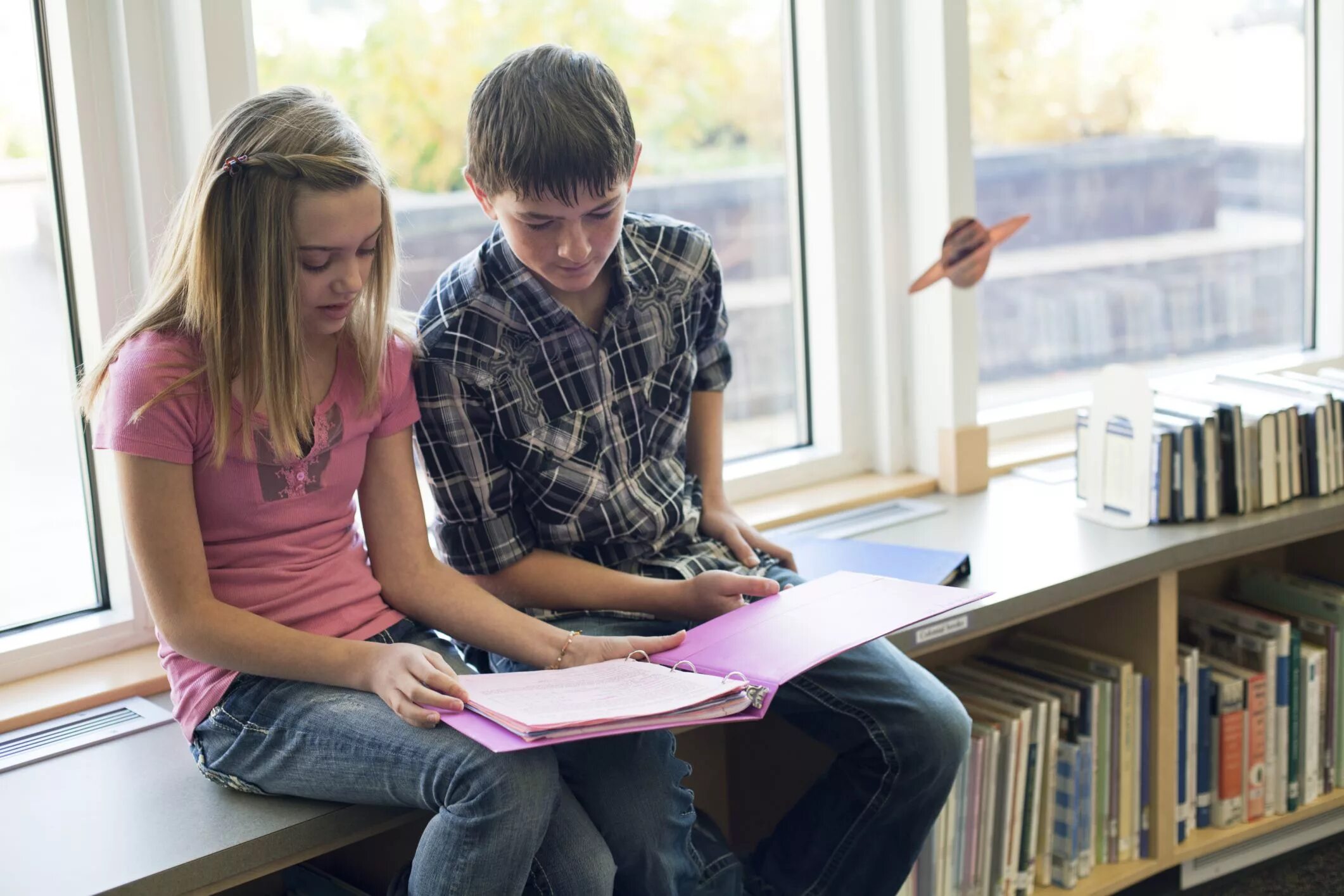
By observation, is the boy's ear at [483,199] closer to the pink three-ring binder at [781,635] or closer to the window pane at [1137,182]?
the pink three-ring binder at [781,635]

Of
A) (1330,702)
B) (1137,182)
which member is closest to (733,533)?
(1330,702)

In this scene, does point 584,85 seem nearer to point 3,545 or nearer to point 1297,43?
point 3,545

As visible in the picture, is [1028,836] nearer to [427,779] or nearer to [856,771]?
[856,771]

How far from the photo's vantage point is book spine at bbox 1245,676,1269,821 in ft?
6.66

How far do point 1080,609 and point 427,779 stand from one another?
115cm

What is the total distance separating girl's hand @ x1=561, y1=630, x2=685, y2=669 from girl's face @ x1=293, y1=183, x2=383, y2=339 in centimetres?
41

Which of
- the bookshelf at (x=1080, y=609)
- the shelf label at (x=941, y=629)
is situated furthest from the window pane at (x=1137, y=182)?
the shelf label at (x=941, y=629)

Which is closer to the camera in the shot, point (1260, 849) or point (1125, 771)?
point (1125, 771)

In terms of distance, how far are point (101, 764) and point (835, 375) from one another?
1.29 metres

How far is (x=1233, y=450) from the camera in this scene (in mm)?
1983

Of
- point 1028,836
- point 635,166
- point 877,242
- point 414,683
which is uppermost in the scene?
point 635,166

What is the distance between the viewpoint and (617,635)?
1.53 metres

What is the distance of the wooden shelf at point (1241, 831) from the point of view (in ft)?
6.56

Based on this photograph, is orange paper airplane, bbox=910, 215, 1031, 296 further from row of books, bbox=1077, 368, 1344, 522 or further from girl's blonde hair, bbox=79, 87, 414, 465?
girl's blonde hair, bbox=79, 87, 414, 465
